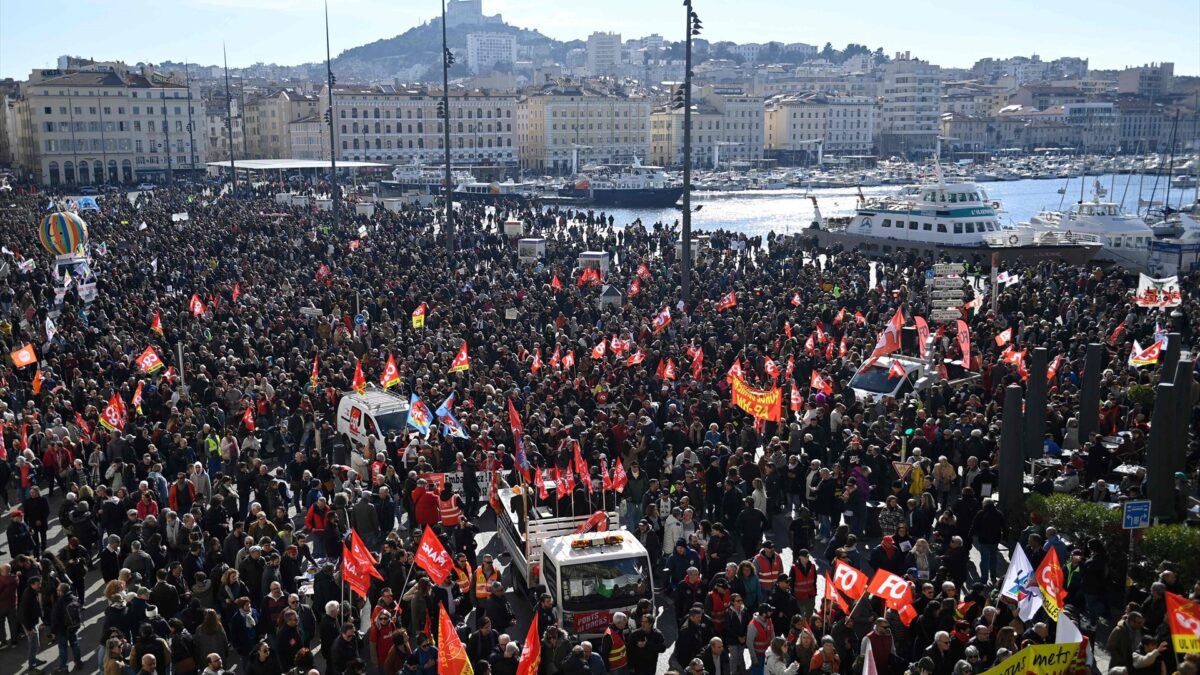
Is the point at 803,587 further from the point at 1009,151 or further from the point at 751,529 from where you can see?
the point at 1009,151

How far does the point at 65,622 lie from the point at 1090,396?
42.6 ft

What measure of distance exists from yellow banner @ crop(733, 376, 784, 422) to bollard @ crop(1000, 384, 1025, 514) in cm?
376

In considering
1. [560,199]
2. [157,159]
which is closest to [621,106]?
[560,199]

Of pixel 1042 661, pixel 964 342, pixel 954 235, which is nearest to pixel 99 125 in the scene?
pixel 954 235

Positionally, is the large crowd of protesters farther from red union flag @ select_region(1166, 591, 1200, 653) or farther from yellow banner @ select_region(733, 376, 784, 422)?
red union flag @ select_region(1166, 591, 1200, 653)

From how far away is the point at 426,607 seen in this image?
1129 centimetres

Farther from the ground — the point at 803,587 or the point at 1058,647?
the point at 1058,647

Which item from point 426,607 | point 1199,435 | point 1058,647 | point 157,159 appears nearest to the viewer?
point 1058,647

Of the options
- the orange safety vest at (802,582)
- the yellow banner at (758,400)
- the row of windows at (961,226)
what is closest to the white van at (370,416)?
the yellow banner at (758,400)

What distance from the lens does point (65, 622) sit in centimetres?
1151

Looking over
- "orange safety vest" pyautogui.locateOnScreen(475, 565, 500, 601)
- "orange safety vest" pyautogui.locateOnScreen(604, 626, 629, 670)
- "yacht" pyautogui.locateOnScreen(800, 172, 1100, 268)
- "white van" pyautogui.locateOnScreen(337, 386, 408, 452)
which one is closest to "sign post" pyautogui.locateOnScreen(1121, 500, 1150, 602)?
"orange safety vest" pyautogui.locateOnScreen(604, 626, 629, 670)

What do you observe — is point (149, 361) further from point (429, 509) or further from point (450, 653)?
point (450, 653)

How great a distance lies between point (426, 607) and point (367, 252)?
2900 cm

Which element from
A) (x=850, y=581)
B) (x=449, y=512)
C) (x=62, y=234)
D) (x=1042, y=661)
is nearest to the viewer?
(x=1042, y=661)
